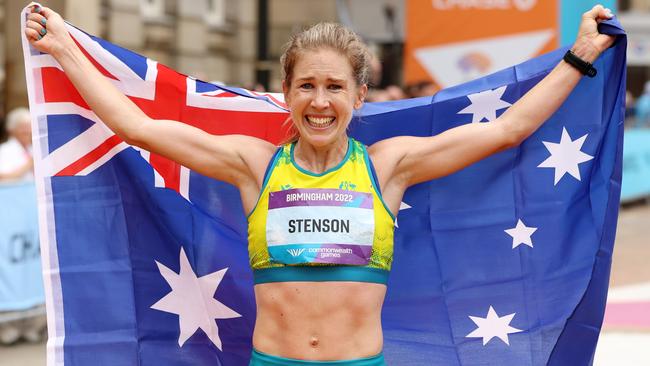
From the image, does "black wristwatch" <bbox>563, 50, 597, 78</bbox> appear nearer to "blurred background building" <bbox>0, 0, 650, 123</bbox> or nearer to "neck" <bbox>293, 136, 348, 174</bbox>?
"neck" <bbox>293, 136, 348, 174</bbox>

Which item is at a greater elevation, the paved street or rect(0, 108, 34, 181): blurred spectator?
rect(0, 108, 34, 181): blurred spectator

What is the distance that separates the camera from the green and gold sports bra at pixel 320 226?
380cm

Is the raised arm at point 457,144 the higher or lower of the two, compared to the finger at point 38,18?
lower

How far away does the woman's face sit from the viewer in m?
3.79

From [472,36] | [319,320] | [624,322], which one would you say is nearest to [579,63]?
[319,320]

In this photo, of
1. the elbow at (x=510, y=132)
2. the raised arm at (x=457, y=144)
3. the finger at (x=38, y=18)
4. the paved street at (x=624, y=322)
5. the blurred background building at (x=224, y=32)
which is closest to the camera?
the raised arm at (x=457, y=144)

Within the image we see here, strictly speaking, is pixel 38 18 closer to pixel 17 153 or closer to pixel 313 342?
pixel 313 342

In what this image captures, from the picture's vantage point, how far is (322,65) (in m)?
3.80

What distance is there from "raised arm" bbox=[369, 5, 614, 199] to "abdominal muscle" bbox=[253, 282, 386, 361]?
434 mm

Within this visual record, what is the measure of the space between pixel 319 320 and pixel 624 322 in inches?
228

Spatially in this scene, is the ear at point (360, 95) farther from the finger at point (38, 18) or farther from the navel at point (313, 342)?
the finger at point (38, 18)

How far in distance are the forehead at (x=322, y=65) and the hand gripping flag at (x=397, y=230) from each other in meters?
0.97

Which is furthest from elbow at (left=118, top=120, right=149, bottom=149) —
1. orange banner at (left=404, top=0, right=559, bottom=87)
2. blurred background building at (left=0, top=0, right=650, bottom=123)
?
blurred background building at (left=0, top=0, right=650, bottom=123)

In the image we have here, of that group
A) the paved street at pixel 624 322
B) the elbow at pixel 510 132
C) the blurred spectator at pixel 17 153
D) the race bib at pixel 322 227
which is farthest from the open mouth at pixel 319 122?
the blurred spectator at pixel 17 153
